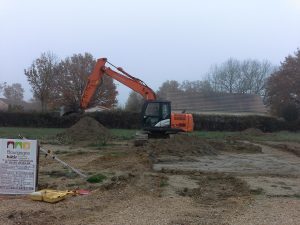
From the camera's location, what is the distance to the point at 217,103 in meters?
78.2

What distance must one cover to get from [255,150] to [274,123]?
1225 inches

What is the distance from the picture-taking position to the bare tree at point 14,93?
117m

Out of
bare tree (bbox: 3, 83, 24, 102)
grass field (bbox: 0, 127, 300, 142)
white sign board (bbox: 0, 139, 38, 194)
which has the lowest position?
white sign board (bbox: 0, 139, 38, 194)

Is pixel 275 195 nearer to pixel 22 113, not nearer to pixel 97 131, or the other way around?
pixel 97 131

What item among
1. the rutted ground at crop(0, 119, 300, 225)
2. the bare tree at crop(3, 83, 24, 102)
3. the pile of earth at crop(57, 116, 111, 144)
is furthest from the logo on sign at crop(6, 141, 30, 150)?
the bare tree at crop(3, 83, 24, 102)

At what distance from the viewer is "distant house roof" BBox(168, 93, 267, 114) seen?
75.6 meters

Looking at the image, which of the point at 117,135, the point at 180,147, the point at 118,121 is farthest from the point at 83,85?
the point at 180,147

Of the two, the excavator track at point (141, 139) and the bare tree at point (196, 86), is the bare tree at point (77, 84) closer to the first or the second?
the bare tree at point (196, 86)

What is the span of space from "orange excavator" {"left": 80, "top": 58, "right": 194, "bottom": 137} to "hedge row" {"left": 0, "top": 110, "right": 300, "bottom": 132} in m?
21.3

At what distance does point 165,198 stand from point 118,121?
42.8m

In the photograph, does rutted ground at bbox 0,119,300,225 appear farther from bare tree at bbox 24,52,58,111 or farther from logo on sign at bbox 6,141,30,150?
bare tree at bbox 24,52,58,111

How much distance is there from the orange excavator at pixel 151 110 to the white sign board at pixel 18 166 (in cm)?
1604

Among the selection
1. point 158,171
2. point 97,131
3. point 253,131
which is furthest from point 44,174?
point 253,131

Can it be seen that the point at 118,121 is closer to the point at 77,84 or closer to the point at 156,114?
the point at 77,84
